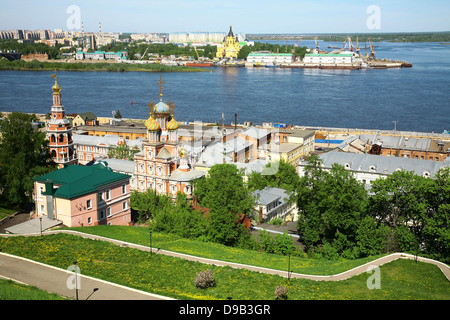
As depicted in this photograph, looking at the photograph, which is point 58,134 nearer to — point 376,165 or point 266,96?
point 376,165

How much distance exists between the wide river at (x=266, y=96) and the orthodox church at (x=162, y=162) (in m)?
33.1

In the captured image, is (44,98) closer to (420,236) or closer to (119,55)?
(420,236)

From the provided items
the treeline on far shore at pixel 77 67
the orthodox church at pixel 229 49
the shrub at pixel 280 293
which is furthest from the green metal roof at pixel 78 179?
the orthodox church at pixel 229 49

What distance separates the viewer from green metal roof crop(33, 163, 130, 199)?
65.8ft

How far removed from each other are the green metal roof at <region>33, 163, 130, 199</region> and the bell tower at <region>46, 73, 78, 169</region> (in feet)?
19.7

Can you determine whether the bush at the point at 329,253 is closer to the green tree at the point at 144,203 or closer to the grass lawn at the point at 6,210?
the green tree at the point at 144,203

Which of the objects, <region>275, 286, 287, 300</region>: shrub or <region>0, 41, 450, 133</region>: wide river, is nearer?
<region>275, 286, 287, 300</region>: shrub

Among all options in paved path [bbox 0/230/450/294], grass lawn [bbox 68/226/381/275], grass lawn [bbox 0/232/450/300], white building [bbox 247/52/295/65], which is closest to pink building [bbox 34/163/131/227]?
grass lawn [bbox 68/226/381/275]

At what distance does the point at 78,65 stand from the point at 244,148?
4269 inches

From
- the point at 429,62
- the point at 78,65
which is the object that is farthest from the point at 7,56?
the point at 429,62

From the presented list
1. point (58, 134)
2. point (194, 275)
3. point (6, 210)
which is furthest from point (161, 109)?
point (194, 275)

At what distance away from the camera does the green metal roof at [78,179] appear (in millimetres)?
20062

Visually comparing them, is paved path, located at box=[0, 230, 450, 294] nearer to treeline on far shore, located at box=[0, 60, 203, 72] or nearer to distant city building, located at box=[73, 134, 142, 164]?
distant city building, located at box=[73, 134, 142, 164]

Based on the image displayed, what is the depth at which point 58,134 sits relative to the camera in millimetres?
27578
